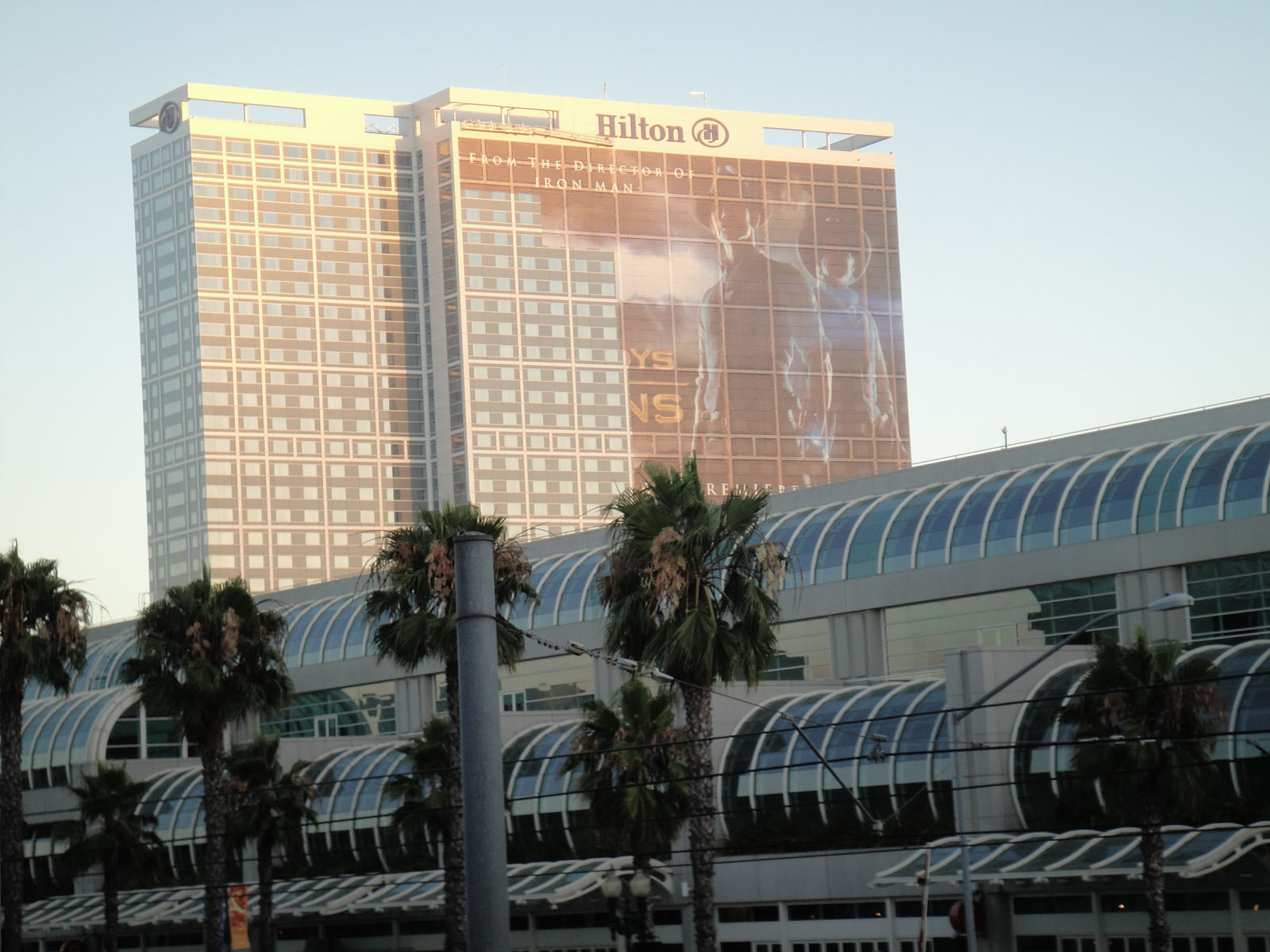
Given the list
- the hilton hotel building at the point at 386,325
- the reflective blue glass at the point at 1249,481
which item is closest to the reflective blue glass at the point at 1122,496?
the reflective blue glass at the point at 1249,481

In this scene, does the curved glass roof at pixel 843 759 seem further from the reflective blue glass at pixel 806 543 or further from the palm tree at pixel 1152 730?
the reflective blue glass at pixel 806 543

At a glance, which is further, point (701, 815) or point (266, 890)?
point (266, 890)

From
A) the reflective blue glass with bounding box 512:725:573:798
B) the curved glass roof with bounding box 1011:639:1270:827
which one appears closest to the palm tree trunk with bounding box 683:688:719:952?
the curved glass roof with bounding box 1011:639:1270:827

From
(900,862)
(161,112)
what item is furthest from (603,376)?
(900,862)

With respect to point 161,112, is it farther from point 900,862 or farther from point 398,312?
point 900,862

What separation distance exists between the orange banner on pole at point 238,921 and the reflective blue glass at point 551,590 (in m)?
23.8

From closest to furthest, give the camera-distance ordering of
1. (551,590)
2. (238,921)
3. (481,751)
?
1. (481,751)
2. (238,921)
3. (551,590)

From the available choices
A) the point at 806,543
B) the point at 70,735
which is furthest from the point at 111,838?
the point at 806,543

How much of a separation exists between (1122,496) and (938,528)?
694 centimetres

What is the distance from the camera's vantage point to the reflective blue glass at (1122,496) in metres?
58.0

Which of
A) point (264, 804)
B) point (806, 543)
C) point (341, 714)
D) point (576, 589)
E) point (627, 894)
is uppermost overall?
point (806, 543)

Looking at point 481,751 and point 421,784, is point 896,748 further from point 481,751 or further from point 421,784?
point 481,751

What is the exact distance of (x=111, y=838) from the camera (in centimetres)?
5909

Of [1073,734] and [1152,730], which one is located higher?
[1152,730]
